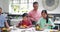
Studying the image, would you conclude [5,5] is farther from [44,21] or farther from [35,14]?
[44,21]

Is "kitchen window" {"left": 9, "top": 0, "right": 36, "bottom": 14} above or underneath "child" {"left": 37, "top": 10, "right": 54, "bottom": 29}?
above

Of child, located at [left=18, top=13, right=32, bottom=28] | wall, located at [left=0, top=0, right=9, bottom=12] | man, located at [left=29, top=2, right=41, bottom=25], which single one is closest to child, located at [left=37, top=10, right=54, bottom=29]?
man, located at [left=29, top=2, right=41, bottom=25]

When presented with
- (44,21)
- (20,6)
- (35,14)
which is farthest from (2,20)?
(44,21)

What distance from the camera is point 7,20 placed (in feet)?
7.86

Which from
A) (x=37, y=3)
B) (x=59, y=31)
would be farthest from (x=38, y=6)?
(x=59, y=31)

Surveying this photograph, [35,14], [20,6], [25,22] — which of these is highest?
[20,6]

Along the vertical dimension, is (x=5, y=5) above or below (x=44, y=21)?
above

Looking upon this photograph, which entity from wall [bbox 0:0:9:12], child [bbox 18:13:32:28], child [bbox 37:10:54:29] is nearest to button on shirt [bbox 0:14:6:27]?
Answer: wall [bbox 0:0:9:12]

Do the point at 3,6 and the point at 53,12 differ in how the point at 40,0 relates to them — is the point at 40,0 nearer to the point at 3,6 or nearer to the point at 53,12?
the point at 53,12

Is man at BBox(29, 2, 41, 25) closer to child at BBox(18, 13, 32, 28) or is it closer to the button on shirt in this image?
child at BBox(18, 13, 32, 28)

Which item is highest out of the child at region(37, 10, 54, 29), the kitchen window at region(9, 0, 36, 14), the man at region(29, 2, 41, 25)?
the kitchen window at region(9, 0, 36, 14)

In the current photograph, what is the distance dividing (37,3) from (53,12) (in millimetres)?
292

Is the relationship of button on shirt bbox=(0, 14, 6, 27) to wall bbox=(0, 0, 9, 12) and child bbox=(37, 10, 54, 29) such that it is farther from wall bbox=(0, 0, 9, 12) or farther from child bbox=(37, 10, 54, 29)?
child bbox=(37, 10, 54, 29)

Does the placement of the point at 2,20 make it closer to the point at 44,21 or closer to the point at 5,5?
the point at 5,5
